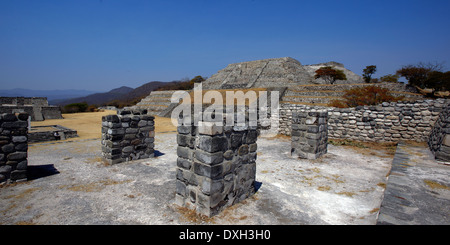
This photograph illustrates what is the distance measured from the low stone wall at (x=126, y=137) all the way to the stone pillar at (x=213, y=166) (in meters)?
3.52

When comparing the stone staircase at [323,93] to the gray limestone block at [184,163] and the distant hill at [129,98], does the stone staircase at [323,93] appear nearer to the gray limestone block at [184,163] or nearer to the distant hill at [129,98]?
the gray limestone block at [184,163]

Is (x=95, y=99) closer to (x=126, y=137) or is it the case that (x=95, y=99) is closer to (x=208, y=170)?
(x=126, y=137)

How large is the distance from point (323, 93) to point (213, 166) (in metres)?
17.6

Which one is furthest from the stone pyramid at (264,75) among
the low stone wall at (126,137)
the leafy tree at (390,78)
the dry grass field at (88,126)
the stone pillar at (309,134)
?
the low stone wall at (126,137)

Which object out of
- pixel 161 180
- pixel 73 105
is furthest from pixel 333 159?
pixel 73 105

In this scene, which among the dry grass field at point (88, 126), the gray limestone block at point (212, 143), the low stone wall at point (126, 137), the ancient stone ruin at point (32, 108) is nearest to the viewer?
the gray limestone block at point (212, 143)

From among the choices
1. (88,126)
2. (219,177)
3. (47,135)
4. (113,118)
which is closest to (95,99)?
(88,126)

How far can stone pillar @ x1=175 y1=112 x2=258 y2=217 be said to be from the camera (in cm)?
349

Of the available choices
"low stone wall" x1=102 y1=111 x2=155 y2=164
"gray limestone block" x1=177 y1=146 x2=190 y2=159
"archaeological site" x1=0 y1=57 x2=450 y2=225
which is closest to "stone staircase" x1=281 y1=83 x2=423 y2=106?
"archaeological site" x1=0 y1=57 x2=450 y2=225

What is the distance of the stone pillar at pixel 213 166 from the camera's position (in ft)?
11.4

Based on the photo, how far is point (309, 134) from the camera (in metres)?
7.64

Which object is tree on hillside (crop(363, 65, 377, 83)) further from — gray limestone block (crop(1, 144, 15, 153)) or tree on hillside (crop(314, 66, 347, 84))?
gray limestone block (crop(1, 144, 15, 153))
